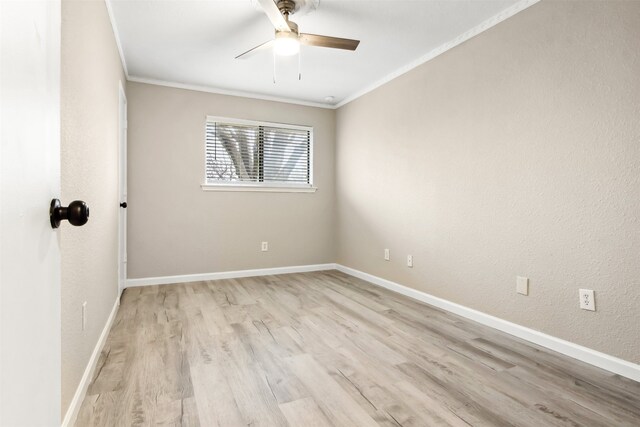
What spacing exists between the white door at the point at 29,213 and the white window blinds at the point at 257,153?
3607 mm

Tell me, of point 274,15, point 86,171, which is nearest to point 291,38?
point 274,15

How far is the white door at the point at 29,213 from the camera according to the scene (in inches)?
16.8

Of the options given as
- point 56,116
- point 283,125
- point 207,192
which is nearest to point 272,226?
point 207,192

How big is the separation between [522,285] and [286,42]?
231cm

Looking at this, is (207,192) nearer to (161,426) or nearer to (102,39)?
(102,39)

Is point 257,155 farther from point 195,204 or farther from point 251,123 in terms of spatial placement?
point 195,204

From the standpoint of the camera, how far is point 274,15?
6.59 ft

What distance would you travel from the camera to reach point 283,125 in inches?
179

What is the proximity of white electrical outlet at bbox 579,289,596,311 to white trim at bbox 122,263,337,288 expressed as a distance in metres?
3.08

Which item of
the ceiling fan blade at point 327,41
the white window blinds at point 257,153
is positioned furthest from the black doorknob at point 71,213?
the white window blinds at point 257,153

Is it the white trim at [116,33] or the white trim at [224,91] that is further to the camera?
the white trim at [224,91]

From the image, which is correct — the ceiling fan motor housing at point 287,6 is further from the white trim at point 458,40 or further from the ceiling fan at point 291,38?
the white trim at point 458,40

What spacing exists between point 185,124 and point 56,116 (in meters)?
3.56

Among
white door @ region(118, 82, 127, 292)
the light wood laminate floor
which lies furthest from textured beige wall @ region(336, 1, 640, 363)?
white door @ region(118, 82, 127, 292)
